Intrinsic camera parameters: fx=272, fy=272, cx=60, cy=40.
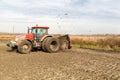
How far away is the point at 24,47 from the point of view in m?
21.5

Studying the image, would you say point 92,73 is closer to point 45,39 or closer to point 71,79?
point 71,79

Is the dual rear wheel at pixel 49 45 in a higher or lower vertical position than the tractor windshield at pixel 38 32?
lower

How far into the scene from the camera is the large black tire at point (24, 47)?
2134 centimetres

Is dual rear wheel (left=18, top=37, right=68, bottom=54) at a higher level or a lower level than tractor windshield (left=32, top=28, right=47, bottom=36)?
lower

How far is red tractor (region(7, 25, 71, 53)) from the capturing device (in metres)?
21.5

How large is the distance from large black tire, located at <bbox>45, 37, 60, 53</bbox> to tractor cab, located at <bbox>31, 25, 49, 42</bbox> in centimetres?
71

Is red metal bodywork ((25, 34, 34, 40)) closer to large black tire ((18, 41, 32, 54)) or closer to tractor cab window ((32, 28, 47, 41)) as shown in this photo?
tractor cab window ((32, 28, 47, 41))

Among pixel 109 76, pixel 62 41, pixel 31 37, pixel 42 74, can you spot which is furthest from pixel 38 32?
pixel 109 76

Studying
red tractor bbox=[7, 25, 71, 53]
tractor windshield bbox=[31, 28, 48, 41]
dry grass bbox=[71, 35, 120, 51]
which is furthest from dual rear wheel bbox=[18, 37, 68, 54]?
dry grass bbox=[71, 35, 120, 51]

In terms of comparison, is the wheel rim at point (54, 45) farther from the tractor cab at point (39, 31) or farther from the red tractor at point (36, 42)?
the tractor cab at point (39, 31)

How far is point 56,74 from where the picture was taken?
12.2 meters

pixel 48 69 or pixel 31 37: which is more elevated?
pixel 31 37

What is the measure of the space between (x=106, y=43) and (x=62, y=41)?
9.05 meters

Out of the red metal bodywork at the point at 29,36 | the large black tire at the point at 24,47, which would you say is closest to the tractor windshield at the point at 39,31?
the red metal bodywork at the point at 29,36
